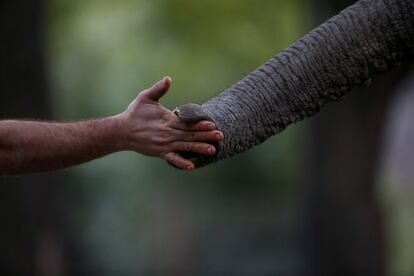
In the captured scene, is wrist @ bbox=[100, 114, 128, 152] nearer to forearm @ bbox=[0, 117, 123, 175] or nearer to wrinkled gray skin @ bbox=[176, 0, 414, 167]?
forearm @ bbox=[0, 117, 123, 175]

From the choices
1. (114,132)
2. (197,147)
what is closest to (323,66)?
(197,147)

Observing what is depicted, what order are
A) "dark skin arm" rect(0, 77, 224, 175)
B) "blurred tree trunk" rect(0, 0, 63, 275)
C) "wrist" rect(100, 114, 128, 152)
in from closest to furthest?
"dark skin arm" rect(0, 77, 224, 175), "wrist" rect(100, 114, 128, 152), "blurred tree trunk" rect(0, 0, 63, 275)

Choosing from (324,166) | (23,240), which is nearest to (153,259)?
(324,166)

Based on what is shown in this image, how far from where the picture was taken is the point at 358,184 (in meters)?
19.3

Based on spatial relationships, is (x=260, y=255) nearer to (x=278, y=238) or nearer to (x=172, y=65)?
(x=278, y=238)

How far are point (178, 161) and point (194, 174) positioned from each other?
20.5 m

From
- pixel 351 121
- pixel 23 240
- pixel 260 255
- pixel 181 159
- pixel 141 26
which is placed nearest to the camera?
pixel 181 159

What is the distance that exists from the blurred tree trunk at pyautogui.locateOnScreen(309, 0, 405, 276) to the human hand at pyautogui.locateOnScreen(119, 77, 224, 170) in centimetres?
1058

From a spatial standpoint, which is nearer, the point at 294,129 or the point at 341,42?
the point at 341,42

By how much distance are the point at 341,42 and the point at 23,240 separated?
30.6ft

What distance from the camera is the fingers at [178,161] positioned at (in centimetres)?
827

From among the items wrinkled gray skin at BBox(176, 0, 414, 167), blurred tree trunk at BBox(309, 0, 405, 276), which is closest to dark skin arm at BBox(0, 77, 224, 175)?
wrinkled gray skin at BBox(176, 0, 414, 167)

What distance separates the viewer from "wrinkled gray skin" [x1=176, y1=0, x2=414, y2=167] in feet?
27.9

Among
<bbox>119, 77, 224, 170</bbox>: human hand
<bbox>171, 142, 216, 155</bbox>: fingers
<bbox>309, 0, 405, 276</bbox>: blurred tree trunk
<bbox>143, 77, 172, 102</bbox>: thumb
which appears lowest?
<bbox>171, 142, 216, 155</bbox>: fingers
